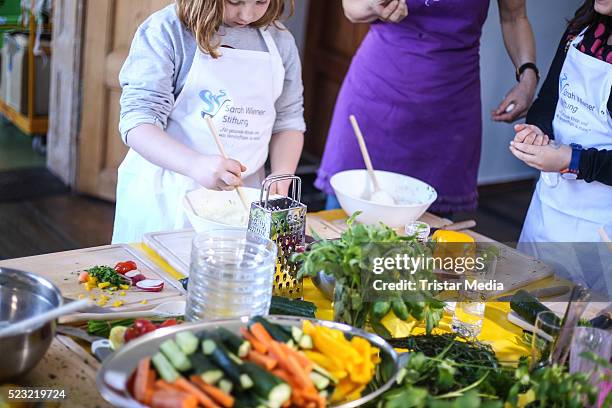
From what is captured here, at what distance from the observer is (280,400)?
45.5 inches

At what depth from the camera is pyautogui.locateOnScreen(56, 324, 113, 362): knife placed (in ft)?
4.51

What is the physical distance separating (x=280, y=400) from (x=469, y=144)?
1879 millimetres

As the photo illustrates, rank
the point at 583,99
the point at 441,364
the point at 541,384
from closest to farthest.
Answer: the point at 541,384
the point at 441,364
the point at 583,99

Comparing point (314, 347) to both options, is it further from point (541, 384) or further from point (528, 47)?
point (528, 47)

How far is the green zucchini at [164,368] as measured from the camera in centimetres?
116

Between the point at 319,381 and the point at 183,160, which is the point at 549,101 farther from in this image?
the point at 319,381

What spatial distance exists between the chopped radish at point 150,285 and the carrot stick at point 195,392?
0.57 meters

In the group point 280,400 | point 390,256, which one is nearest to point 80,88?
point 390,256

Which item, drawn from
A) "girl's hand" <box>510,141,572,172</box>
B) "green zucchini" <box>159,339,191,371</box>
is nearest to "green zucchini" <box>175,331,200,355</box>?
"green zucchini" <box>159,339,191,371</box>

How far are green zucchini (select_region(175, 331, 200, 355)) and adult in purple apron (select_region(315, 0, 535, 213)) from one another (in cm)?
160

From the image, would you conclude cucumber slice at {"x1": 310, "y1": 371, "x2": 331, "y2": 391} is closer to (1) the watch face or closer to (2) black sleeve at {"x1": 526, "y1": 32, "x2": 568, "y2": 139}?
(1) the watch face

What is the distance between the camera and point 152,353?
1.23 m

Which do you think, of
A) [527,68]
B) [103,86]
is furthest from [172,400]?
[103,86]

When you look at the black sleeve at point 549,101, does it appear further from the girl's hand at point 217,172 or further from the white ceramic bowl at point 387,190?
the girl's hand at point 217,172
